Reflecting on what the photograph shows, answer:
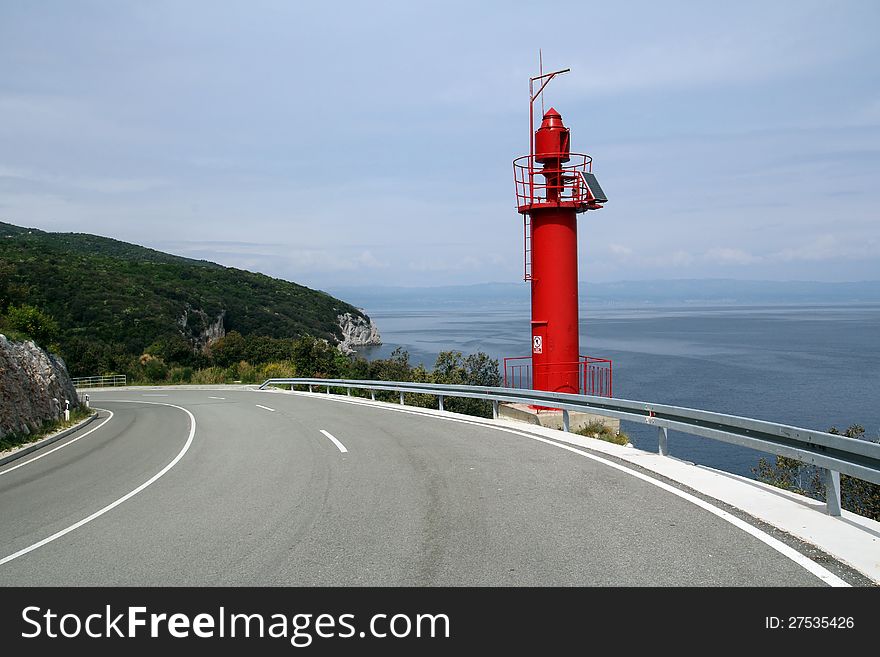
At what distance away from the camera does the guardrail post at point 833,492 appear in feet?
20.0

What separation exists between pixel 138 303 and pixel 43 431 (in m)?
47.2

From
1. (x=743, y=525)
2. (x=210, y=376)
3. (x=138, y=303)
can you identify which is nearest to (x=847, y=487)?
(x=743, y=525)

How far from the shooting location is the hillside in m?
49.9

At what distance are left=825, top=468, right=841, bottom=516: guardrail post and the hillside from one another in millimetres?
36404

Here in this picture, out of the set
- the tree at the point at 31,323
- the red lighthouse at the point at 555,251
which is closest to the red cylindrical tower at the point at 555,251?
the red lighthouse at the point at 555,251

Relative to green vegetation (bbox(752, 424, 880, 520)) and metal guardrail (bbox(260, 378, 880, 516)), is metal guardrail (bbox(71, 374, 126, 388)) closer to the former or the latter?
metal guardrail (bbox(260, 378, 880, 516))

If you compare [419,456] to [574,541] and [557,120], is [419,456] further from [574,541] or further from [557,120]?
[557,120]

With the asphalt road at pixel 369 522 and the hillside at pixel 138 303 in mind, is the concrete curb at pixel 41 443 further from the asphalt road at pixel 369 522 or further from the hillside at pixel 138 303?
the hillside at pixel 138 303

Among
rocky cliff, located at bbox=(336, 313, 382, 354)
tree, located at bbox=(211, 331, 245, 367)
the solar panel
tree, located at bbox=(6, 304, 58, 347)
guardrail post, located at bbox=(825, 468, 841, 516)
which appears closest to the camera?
guardrail post, located at bbox=(825, 468, 841, 516)

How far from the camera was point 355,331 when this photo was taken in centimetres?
9306

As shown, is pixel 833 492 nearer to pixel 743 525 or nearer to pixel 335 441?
pixel 743 525

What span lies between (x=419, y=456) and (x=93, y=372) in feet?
137

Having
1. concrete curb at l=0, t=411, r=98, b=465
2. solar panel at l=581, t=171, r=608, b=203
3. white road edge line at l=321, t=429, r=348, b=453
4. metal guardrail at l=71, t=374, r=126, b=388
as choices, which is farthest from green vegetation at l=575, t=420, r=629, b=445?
metal guardrail at l=71, t=374, r=126, b=388

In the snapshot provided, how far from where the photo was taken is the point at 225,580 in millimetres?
4977
